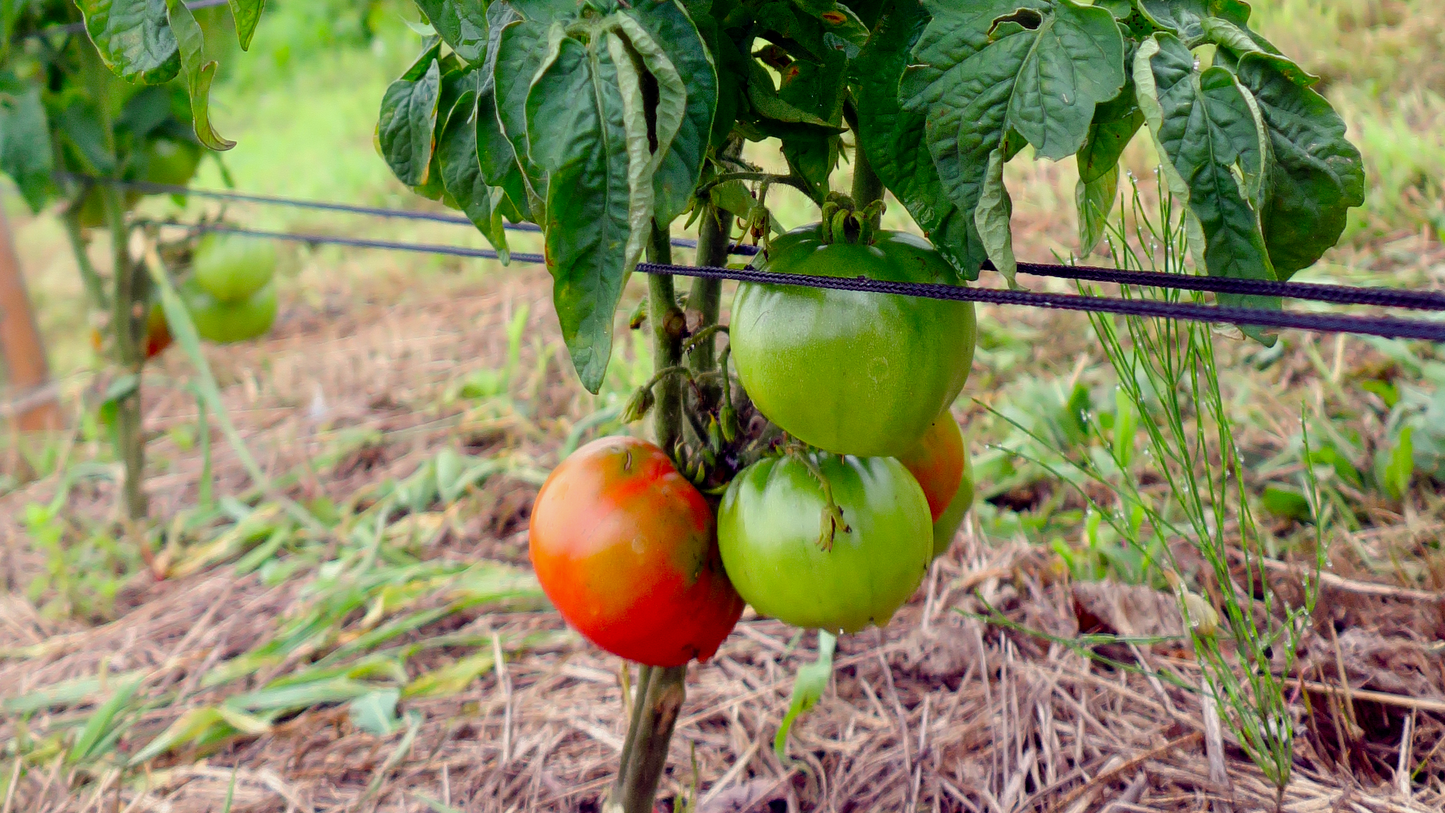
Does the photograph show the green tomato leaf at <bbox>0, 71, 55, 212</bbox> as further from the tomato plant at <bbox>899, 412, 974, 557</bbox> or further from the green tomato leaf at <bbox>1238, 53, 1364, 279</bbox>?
the green tomato leaf at <bbox>1238, 53, 1364, 279</bbox>

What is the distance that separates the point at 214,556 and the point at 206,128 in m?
1.63

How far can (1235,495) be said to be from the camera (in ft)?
5.37

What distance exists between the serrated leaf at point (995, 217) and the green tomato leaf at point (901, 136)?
0.03 m

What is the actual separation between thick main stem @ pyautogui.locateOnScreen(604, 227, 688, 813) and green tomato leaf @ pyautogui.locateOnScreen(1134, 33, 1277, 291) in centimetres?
46

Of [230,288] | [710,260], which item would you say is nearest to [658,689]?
[710,260]

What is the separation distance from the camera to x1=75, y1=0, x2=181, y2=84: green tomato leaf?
708 millimetres

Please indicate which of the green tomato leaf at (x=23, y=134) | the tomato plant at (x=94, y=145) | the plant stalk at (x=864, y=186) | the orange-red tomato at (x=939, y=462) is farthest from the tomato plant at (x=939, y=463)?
the green tomato leaf at (x=23, y=134)

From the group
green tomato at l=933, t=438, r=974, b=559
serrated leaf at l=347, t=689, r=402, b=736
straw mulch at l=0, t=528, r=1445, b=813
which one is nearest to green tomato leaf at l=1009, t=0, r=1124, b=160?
green tomato at l=933, t=438, r=974, b=559

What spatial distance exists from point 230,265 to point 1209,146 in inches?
75.8

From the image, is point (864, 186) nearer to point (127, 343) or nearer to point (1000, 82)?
point (1000, 82)

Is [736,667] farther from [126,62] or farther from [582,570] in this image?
[126,62]

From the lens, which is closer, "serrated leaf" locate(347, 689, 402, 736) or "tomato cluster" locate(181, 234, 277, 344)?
"serrated leaf" locate(347, 689, 402, 736)

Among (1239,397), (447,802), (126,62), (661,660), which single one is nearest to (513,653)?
(447,802)

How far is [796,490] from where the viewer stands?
2.77 ft
